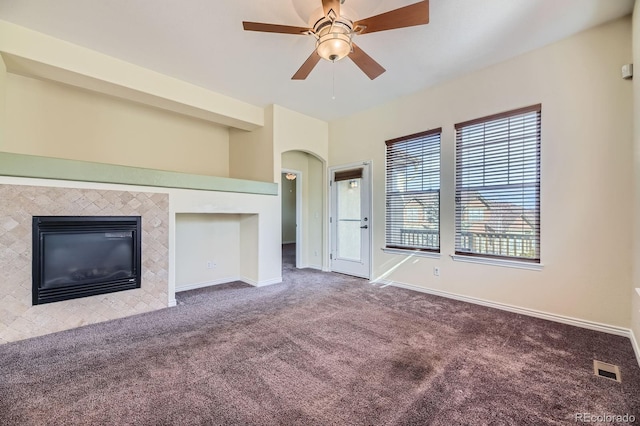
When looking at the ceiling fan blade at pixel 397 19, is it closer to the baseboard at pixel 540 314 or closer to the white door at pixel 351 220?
the white door at pixel 351 220

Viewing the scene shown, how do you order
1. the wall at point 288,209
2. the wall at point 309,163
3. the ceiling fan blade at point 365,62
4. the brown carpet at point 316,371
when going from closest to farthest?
the brown carpet at point 316,371 < the ceiling fan blade at point 365,62 < the wall at point 309,163 < the wall at point 288,209

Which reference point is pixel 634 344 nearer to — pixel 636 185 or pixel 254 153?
pixel 636 185

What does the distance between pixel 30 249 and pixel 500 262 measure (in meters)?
5.13

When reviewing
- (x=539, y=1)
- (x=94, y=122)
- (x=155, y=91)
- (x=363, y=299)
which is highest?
(x=539, y=1)

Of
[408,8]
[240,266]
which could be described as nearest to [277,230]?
[240,266]

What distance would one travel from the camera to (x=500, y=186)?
3.45m

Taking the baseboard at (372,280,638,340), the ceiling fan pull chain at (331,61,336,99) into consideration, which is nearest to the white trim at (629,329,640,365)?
the baseboard at (372,280,638,340)

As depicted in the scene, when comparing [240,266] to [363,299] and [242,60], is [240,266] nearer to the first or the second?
[363,299]

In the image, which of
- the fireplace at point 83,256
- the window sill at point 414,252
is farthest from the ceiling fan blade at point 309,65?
the window sill at point 414,252

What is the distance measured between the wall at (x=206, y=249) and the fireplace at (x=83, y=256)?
3.47 feet

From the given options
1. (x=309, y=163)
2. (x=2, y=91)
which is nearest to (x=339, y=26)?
(x=2, y=91)

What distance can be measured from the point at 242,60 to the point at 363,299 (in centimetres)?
347

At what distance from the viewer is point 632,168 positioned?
8.60ft

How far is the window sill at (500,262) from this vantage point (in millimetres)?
3205
